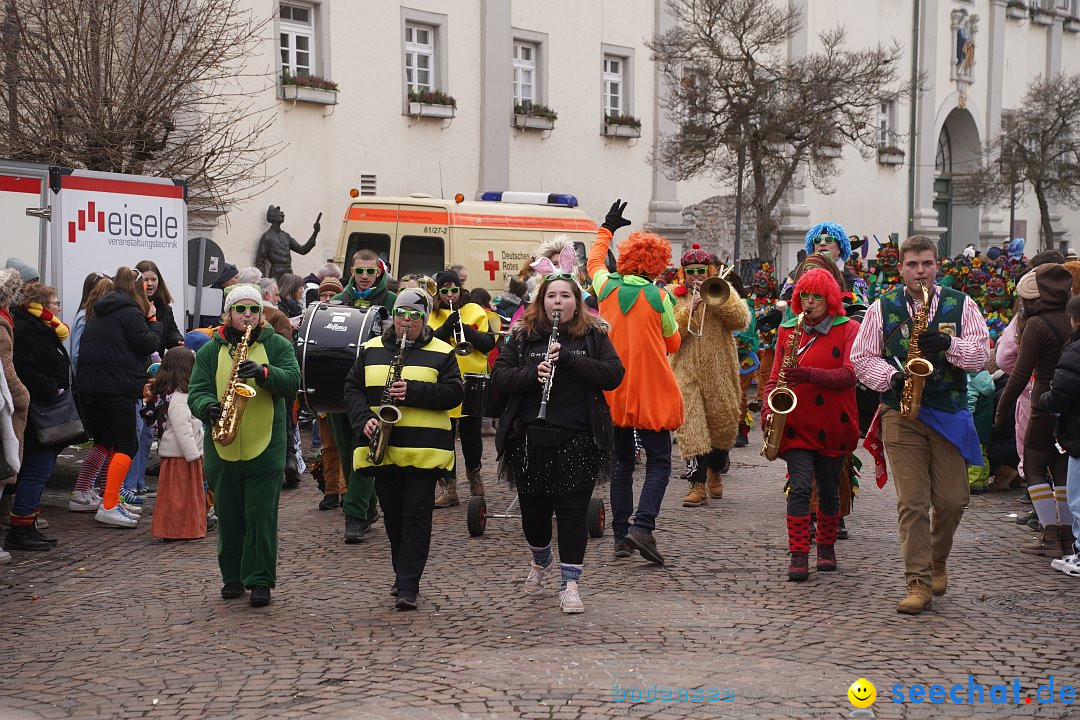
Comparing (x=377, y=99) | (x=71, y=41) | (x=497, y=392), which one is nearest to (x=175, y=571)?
(x=497, y=392)

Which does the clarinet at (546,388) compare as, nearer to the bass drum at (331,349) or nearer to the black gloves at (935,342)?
the black gloves at (935,342)

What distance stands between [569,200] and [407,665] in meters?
12.6

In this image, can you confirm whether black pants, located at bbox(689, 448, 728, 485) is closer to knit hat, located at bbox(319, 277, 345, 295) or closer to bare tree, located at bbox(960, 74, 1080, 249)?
knit hat, located at bbox(319, 277, 345, 295)

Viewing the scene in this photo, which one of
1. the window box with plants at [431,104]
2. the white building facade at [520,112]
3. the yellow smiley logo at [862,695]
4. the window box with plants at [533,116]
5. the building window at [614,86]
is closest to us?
the yellow smiley logo at [862,695]

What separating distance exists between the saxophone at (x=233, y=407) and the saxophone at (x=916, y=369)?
10.7 ft

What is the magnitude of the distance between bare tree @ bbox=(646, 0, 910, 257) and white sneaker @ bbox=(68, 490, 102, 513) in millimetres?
14635

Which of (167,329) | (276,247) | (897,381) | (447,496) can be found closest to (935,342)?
(897,381)

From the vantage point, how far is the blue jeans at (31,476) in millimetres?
8656

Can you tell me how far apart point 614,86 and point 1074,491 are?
19.1m

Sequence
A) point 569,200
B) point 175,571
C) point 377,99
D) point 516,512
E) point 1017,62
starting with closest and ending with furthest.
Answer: point 175,571, point 516,512, point 569,200, point 377,99, point 1017,62

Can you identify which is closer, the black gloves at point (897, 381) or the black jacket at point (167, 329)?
the black gloves at point (897, 381)

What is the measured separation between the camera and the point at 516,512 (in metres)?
9.66

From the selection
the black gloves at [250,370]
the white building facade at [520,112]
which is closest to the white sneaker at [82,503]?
the black gloves at [250,370]

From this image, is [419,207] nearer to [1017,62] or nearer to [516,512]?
[516,512]
